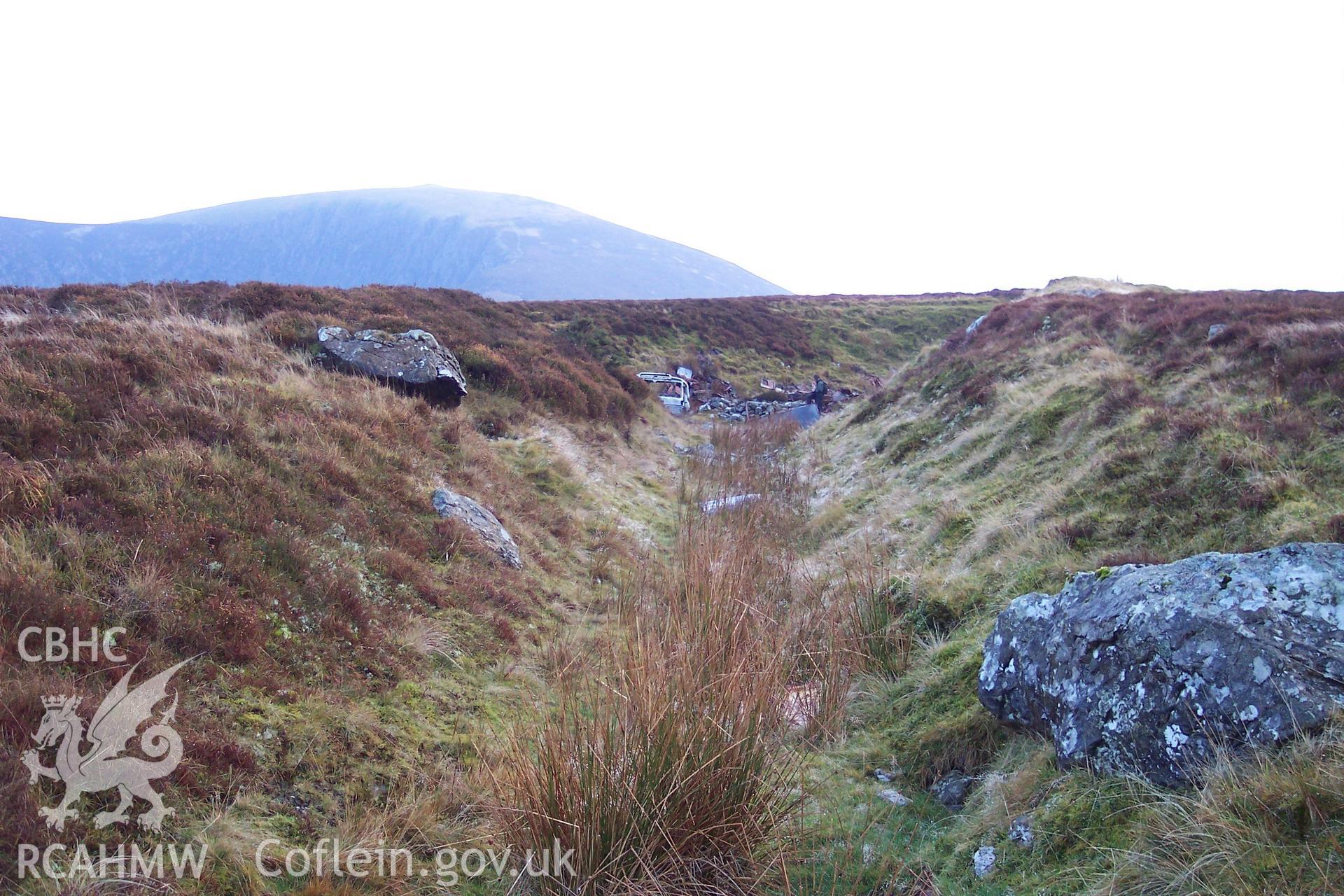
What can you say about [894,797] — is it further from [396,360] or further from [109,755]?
[396,360]

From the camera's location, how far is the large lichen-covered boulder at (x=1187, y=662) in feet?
8.68

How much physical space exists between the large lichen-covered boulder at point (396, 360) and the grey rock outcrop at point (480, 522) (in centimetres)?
342

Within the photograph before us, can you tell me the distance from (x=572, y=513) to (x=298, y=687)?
18.4 feet

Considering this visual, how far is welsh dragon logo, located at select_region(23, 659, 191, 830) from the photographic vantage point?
111 inches

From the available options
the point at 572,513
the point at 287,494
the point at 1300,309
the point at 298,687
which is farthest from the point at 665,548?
the point at 1300,309

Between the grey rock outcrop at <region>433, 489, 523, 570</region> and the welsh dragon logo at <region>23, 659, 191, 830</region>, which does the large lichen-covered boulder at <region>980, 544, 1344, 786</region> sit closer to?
the welsh dragon logo at <region>23, 659, 191, 830</region>

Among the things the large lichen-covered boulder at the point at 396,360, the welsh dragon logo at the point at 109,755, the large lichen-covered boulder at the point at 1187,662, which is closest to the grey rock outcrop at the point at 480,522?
the large lichen-covered boulder at the point at 396,360

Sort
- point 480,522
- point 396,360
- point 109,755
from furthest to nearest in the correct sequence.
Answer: point 396,360
point 480,522
point 109,755

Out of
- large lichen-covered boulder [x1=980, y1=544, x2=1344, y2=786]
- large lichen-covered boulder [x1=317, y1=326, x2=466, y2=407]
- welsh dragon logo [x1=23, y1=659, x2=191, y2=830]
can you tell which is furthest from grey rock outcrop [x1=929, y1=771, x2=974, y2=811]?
large lichen-covered boulder [x1=317, y1=326, x2=466, y2=407]

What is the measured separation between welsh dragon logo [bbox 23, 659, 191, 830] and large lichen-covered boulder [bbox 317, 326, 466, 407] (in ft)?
24.3

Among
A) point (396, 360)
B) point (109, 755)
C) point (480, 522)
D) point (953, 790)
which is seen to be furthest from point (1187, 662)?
point (396, 360)

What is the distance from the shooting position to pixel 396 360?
10508 mm

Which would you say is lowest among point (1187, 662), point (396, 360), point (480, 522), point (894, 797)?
point (894, 797)

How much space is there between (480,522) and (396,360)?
14.3 feet
